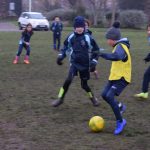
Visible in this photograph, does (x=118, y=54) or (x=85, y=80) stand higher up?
(x=118, y=54)

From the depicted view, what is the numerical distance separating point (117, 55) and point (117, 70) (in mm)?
387

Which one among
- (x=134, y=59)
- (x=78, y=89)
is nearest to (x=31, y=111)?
(x=78, y=89)

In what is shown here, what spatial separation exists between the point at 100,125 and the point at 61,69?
27.1ft

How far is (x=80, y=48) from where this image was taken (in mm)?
9000

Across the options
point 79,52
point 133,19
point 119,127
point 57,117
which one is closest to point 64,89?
point 79,52

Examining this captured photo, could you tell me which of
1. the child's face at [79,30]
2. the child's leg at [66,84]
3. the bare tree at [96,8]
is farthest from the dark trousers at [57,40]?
the bare tree at [96,8]

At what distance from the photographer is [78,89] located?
1139cm

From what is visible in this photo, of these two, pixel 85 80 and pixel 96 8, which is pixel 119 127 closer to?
pixel 85 80

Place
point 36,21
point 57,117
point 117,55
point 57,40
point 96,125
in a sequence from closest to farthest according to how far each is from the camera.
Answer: point 117,55
point 96,125
point 57,117
point 57,40
point 36,21

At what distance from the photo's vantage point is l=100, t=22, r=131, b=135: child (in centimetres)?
717

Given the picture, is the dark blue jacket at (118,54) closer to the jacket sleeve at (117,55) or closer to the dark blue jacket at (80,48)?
the jacket sleeve at (117,55)

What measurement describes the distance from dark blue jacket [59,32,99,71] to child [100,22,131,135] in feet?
5.10

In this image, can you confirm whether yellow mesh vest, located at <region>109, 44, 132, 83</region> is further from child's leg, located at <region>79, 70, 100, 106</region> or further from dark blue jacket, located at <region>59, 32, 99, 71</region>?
child's leg, located at <region>79, 70, 100, 106</region>

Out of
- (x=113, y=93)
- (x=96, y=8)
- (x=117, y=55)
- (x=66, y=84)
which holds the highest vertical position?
(x=117, y=55)
